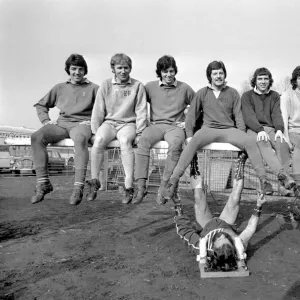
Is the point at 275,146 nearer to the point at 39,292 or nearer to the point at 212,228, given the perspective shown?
the point at 212,228

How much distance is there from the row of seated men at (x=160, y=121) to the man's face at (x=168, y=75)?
0.01 m

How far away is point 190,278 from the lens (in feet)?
17.7

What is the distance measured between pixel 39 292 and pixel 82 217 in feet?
15.6

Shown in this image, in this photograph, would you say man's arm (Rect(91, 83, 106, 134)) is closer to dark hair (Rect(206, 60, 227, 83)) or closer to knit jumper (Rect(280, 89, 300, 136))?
dark hair (Rect(206, 60, 227, 83))

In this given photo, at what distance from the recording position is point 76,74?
529 cm

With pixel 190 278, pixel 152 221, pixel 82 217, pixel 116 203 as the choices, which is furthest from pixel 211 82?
pixel 116 203

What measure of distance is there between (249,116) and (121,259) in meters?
3.17

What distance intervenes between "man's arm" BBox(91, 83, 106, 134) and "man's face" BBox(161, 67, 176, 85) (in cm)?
86

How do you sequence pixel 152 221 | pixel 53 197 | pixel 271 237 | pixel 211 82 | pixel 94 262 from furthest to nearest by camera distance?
pixel 53 197
pixel 152 221
pixel 271 237
pixel 94 262
pixel 211 82

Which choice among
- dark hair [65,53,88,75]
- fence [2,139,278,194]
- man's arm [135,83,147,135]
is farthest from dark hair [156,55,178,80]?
fence [2,139,278,194]

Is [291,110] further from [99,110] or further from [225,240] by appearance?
[99,110]

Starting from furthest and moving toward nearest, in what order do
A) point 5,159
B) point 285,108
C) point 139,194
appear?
1. point 5,159
2. point 285,108
3. point 139,194

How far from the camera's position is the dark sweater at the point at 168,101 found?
5191mm

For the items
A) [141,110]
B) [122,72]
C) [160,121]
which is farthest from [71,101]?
[160,121]
